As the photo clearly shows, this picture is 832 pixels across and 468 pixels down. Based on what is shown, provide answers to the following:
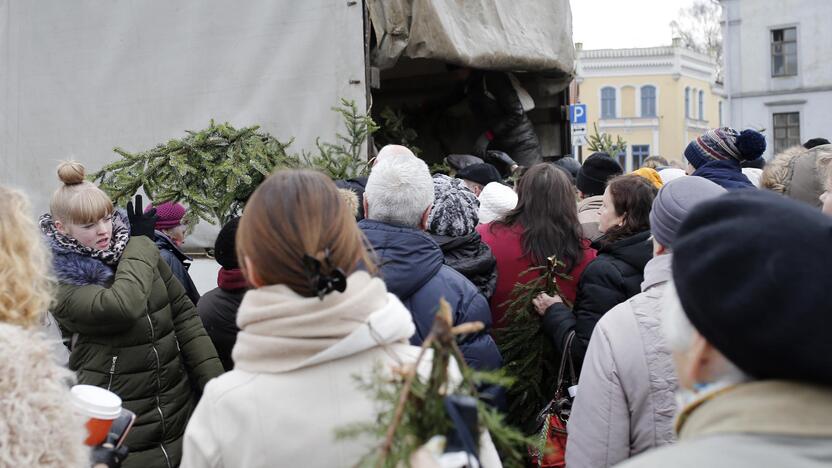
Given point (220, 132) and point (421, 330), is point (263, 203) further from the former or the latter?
point (220, 132)

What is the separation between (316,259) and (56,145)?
17.4 ft

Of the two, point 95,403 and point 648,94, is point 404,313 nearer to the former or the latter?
point 95,403

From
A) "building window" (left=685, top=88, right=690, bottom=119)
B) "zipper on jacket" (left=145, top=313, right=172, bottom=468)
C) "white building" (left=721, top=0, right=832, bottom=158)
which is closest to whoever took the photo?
"zipper on jacket" (left=145, top=313, right=172, bottom=468)

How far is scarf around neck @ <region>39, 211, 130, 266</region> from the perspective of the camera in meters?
3.68

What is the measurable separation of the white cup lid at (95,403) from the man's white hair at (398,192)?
1.55 meters

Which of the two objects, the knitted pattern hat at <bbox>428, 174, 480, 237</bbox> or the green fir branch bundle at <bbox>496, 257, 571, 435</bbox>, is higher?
the knitted pattern hat at <bbox>428, 174, 480, 237</bbox>

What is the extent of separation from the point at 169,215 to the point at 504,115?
3391 millimetres

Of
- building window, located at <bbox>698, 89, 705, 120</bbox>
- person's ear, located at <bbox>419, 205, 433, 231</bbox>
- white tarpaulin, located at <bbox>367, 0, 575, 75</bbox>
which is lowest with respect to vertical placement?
person's ear, located at <bbox>419, 205, 433, 231</bbox>

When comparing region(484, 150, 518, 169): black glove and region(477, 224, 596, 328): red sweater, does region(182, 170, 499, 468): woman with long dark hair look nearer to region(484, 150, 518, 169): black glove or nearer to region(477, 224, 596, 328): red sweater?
region(477, 224, 596, 328): red sweater

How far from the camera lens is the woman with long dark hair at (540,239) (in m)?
4.17

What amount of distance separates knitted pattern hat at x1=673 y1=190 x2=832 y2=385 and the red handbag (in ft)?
7.67

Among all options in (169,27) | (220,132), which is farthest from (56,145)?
(220,132)

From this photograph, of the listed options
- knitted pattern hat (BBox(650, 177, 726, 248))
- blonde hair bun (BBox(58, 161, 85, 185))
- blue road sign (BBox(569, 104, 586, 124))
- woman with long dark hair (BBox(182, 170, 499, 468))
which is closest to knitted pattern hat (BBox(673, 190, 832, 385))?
woman with long dark hair (BBox(182, 170, 499, 468))

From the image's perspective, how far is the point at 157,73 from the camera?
616 centimetres
